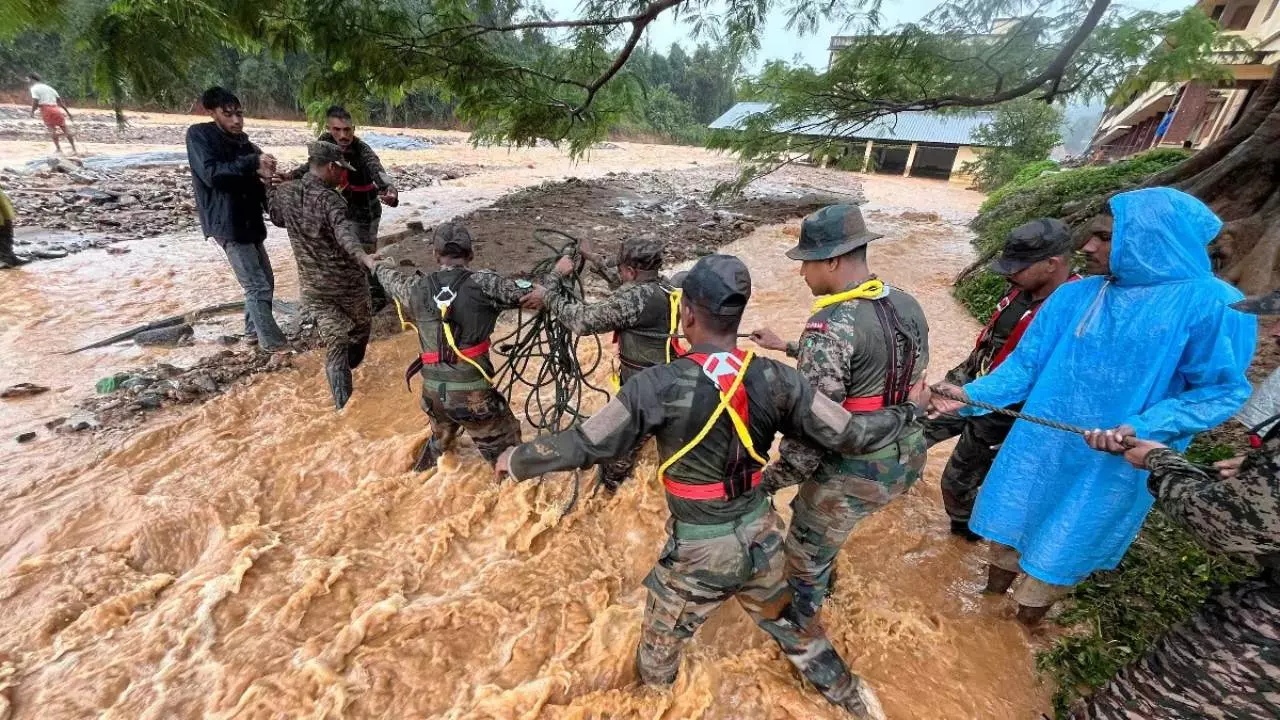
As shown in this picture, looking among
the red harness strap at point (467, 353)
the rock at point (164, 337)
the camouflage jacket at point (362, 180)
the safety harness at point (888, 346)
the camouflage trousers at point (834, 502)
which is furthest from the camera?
the rock at point (164, 337)

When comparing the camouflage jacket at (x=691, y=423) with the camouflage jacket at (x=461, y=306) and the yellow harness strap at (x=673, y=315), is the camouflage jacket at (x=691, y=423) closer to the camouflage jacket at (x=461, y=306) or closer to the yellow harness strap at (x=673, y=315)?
the yellow harness strap at (x=673, y=315)

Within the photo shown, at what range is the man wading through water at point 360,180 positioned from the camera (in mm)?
5000

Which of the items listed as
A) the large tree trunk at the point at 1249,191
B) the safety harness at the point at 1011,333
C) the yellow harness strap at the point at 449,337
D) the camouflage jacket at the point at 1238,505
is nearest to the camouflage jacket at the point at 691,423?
the camouflage jacket at the point at 1238,505

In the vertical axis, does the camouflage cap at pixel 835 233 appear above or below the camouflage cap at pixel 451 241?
above

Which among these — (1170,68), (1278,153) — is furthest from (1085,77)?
(1278,153)

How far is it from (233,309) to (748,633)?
670cm

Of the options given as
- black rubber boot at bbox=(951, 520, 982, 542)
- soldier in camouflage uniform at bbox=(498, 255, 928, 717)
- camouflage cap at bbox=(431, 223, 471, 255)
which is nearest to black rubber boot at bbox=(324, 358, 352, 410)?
camouflage cap at bbox=(431, 223, 471, 255)

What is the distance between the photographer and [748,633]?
9.41 feet

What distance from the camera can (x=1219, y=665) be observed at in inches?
65.8

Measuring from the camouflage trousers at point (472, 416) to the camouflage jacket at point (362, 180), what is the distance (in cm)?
272

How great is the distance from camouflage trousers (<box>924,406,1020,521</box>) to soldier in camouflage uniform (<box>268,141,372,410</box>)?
13.1ft

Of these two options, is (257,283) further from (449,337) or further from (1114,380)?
(1114,380)

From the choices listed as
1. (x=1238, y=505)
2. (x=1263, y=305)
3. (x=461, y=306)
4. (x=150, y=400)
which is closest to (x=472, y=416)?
(x=461, y=306)

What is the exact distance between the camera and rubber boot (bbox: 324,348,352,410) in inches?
185
